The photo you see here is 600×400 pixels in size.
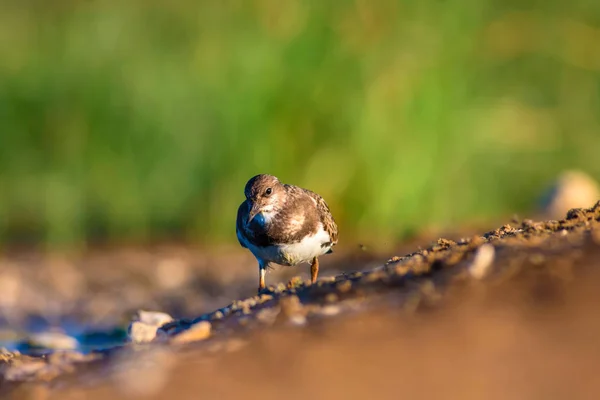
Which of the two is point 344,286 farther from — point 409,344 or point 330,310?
point 409,344

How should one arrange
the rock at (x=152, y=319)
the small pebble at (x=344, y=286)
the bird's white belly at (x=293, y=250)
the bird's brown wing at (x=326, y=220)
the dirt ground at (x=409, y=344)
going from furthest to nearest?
the bird's brown wing at (x=326, y=220) < the bird's white belly at (x=293, y=250) < the rock at (x=152, y=319) < the small pebble at (x=344, y=286) < the dirt ground at (x=409, y=344)

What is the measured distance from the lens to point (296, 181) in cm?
1035

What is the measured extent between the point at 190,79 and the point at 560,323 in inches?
292

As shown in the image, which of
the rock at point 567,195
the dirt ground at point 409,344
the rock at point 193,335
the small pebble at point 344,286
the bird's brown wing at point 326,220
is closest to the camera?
the dirt ground at point 409,344

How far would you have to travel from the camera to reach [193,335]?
4527mm

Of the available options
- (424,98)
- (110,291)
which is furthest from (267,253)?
(424,98)

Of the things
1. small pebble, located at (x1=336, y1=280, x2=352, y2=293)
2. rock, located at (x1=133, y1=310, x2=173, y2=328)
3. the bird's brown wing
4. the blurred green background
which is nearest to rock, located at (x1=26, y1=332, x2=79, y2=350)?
rock, located at (x1=133, y1=310, x2=173, y2=328)

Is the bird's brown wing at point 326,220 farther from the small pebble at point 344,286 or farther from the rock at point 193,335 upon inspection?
the rock at point 193,335

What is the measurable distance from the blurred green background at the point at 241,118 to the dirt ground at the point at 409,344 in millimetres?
5748

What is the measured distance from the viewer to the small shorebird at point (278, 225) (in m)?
6.71

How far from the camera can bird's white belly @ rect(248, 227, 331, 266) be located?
22.0ft

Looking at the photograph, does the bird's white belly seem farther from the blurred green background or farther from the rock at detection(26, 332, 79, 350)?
the blurred green background

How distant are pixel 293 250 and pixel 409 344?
3.03m

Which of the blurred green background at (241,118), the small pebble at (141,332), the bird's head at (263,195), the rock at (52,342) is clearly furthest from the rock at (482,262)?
the blurred green background at (241,118)
